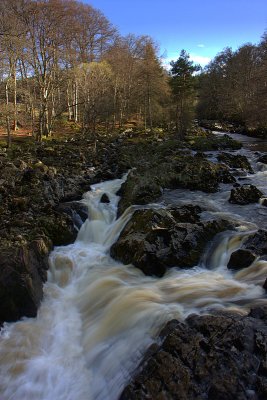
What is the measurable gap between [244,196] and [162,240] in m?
5.51

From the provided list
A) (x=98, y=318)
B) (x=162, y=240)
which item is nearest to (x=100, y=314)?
(x=98, y=318)

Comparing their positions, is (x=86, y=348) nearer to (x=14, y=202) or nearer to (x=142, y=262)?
(x=142, y=262)

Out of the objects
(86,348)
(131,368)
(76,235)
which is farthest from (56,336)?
(76,235)

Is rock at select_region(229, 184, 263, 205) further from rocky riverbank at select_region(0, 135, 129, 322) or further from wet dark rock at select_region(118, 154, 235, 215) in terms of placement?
rocky riverbank at select_region(0, 135, 129, 322)

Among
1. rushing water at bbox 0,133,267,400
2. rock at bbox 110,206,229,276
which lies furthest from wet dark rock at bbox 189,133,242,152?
rushing water at bbox 0,133,267,400

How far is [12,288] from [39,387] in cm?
227

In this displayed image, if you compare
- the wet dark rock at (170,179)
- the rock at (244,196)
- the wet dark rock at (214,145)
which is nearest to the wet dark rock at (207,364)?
the wet dark rock at (170,179)

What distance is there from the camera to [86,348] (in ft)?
23.1

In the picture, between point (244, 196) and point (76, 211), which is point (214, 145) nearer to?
point (244, 196)

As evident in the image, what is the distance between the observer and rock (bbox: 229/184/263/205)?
13.9 m

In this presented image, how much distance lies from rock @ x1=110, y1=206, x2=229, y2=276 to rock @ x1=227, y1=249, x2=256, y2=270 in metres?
0.96

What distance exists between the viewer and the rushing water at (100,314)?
618cm

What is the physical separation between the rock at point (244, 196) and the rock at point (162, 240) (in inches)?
115

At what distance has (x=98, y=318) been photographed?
7820 millimetres
